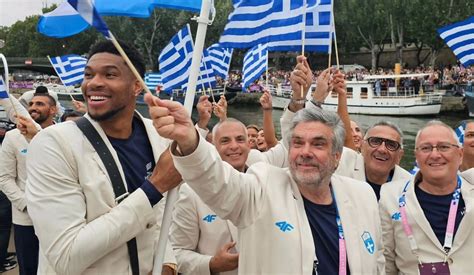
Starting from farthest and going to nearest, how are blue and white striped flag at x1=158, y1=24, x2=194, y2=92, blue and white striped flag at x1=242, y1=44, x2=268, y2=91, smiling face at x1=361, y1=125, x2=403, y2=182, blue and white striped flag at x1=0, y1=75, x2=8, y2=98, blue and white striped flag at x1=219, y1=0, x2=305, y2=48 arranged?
blue and white striped flag at x1=242, y1=44, x2=268, y2=91 < blue and white striped flag at x1=158, y1=24, x2=194, y2=92 < blue and white striped flag at x1=219, y1=0, x2=305, y2=48 < blue and white striped flag at x1=0, y1=75, x2=8, y2=98 < smiling face at x1=361, y1=125, x2=403, y2=182

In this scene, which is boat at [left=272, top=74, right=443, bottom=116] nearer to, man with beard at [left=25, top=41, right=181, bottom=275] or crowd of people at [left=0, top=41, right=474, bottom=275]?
crowd of people at [left=0, top=41, right=474, bottom=275]

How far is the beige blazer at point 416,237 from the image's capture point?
279 centimetres

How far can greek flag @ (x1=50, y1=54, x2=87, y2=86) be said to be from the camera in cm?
960

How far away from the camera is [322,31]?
5762 millimetres

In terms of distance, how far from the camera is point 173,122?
6.15 feet

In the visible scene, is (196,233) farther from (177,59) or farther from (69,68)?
(69,68)

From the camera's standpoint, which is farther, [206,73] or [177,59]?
[206,73]

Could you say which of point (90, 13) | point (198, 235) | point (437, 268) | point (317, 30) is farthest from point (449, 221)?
point (317, 30)

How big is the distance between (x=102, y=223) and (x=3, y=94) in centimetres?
362

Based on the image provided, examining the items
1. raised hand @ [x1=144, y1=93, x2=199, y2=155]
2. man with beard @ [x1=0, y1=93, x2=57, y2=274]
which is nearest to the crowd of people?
raised hand @ [x1=144, y1=93, x2=199, y2=155]

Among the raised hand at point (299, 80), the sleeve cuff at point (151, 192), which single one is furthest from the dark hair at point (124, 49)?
the raised hand at point (299, 80)

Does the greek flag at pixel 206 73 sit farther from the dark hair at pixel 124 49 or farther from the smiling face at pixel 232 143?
the dark hair at pixel 124 49

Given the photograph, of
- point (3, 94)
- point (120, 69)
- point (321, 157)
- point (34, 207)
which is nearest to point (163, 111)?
point (120, 69)

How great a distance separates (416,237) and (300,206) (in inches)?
38.1
